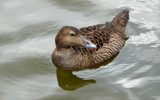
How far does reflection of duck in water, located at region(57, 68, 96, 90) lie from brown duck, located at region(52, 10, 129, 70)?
18 centimetres

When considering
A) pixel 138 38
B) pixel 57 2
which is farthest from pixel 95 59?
pixel 57 2

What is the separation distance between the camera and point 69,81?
8.80m

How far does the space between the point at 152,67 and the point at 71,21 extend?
3198mm

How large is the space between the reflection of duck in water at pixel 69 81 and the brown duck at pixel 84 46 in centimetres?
18

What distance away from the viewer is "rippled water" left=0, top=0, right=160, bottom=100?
27.2 ft

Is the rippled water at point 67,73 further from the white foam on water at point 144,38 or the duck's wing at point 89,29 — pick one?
the duck's wing at point 89,29

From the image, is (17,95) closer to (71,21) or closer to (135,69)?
(135,69)

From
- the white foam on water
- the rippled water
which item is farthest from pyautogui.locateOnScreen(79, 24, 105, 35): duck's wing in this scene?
the white foam on water

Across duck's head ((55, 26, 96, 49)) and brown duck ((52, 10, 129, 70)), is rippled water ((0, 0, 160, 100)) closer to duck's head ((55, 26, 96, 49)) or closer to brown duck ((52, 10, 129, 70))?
brown duck ((52, 10, 129, 70))

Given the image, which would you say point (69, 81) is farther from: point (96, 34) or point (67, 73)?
point (96, 34)

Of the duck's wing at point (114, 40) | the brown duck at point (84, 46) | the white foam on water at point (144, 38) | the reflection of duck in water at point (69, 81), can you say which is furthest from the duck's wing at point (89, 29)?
the reflection of duck in water at point (69, 81)

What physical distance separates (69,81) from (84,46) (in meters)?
0.92

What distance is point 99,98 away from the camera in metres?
8.12

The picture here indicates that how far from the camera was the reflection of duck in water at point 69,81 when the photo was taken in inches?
337
